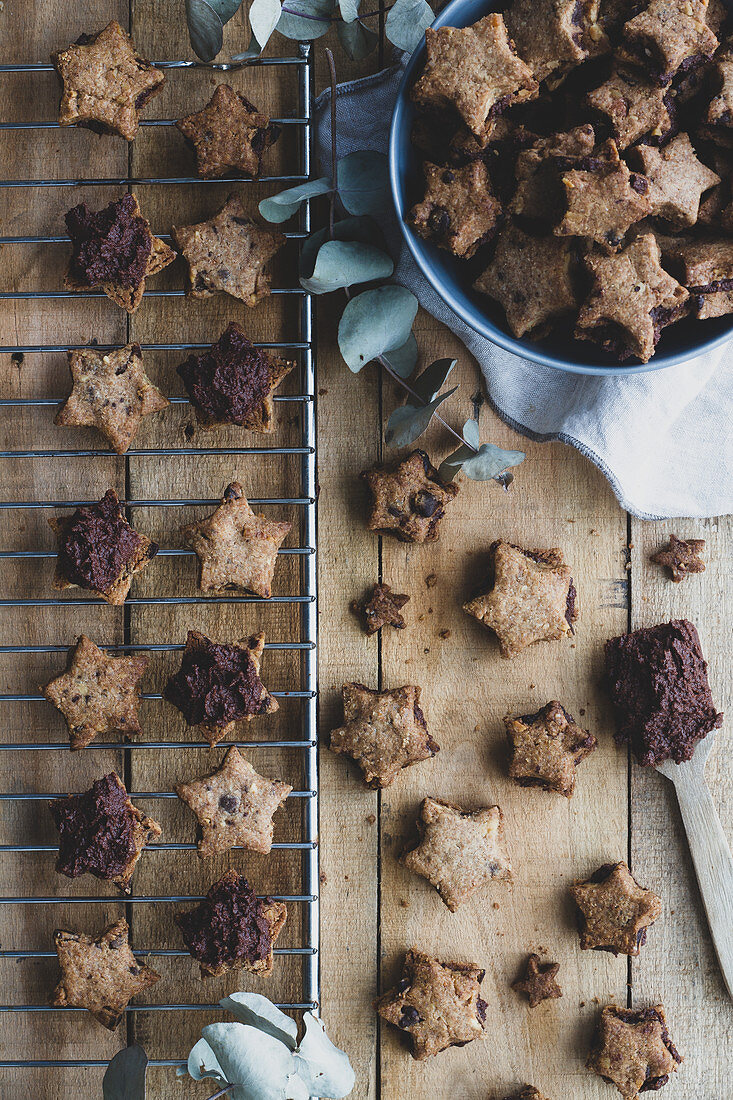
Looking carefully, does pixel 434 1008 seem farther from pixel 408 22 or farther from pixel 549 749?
pixel 408 22

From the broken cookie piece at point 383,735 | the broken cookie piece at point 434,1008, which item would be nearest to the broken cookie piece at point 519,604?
the broken cookie piece at point 383,735

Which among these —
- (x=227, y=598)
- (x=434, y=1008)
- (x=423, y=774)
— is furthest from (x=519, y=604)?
(x=434, y=1008)

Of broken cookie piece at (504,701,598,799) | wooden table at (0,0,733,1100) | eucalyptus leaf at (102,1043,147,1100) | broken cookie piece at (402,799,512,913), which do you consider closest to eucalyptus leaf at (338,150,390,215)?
wooden table at (0,0,733,1100)

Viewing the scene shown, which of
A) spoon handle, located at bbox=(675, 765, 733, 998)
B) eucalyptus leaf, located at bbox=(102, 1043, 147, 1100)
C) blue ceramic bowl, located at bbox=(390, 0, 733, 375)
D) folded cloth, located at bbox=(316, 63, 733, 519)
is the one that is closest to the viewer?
blue ceramic bowl, located at bbox=(390, 0, 733, 375)

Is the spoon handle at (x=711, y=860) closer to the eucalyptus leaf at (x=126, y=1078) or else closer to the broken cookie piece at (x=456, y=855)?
the broken cookie piece at (x=456, y=855)

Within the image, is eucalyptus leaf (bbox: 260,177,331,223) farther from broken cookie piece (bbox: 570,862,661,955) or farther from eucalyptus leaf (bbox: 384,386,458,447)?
broken cookie piece (bbox: 570,862,661,955)
